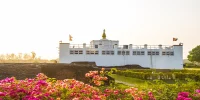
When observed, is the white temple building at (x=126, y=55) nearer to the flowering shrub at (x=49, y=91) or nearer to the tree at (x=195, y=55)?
the tree at (x=195, y=55)

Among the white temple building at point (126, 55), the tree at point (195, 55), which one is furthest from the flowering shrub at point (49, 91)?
the tree at point (195, 55)

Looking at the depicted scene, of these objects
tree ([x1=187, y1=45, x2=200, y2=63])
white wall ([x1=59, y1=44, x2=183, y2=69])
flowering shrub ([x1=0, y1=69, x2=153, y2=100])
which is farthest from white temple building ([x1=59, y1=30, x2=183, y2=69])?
flowering shrub ([x1=0, y1=69, x2=153, y2=100])

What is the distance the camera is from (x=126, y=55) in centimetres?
4403

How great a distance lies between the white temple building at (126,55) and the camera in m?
42.9

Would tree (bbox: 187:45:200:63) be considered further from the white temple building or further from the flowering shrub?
the flowering shrub

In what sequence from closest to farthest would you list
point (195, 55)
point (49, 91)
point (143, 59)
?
point (49, 91) < point (143, 59) < point (195, 55)

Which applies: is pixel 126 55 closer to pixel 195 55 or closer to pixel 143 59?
pixel 143 59

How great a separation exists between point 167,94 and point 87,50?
34458mm

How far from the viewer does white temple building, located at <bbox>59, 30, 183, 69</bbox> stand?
42.9 m

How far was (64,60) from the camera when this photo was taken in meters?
42.5

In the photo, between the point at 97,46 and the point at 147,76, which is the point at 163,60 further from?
the point at 147,76

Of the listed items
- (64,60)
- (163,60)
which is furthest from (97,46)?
(163,60)

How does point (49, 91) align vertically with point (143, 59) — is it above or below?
below

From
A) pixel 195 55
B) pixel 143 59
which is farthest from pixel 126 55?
pixel 195 55
